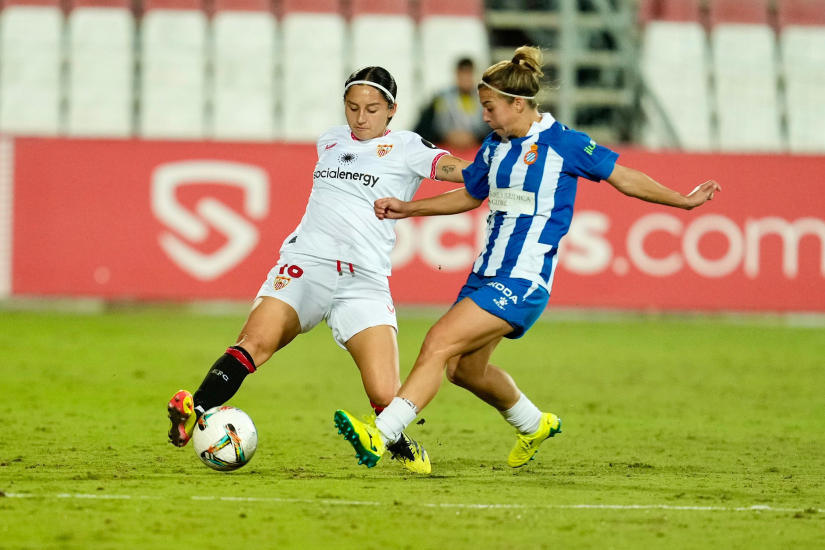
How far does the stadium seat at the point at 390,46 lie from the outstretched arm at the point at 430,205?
9714 millimetres

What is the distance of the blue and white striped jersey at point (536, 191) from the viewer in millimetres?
Answer: 5492

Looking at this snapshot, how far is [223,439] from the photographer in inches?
210

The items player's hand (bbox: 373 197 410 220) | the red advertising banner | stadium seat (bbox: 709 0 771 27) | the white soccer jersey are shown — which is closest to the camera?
player's hand (bbox: 373 197 410 220)

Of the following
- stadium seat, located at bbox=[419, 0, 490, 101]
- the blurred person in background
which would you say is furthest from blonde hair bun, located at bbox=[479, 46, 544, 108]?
stadium seat, located at bbox=[419, 0, 490, 101]

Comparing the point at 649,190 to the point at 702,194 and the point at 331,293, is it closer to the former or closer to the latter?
the point at 702,194

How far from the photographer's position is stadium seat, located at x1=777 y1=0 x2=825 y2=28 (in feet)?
56.4

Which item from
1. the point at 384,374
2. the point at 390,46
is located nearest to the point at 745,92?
the point at 390,46

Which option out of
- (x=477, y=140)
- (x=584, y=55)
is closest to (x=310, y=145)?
(x=477, y=140)

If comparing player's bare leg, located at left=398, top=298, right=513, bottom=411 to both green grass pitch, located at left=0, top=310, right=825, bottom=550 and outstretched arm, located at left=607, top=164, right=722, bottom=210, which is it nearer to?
green grass pitch, located at left=0, top=310, right=825, bottom=550

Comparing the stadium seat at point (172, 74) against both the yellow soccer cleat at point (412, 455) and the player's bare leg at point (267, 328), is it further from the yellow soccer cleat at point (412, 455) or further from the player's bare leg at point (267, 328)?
the yellow soccer cleat at point (412, 455)

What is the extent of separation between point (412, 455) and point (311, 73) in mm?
10636

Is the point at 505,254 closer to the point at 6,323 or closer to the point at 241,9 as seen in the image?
the point at 6,323

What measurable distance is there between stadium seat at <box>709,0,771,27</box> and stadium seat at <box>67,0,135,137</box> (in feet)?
27.0

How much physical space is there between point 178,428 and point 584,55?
11.9m
